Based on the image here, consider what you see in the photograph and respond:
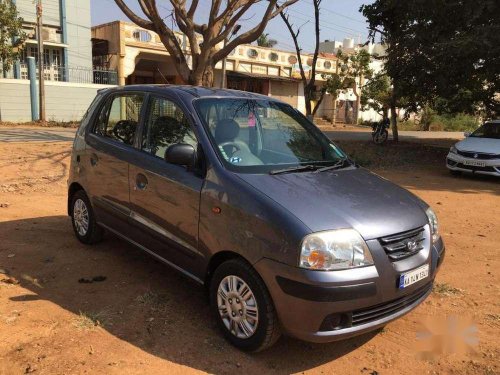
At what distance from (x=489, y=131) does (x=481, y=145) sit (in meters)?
1.23

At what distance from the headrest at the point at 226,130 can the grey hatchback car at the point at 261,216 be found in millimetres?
12

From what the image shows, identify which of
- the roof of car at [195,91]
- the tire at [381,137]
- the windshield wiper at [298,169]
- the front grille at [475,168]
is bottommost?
the front grille at [475,168]

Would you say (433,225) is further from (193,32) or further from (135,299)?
(193,32)

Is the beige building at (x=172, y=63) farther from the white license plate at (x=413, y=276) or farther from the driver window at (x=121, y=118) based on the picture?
the white license plate at (x=413, y=276)

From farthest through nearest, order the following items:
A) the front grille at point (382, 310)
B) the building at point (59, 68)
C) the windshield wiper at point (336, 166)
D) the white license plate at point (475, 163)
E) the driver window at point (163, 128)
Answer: the building at point (59, 68), the white license plate at point (475, 163), the driver window at point (163, 128), the windshield wiper at point (336, 166), the front grille at point (382, 310)

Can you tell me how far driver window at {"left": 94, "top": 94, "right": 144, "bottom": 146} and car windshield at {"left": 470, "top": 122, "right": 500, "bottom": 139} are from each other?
1009cm

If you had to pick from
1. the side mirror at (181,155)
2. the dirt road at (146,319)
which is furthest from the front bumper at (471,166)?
the side mirror at (181,155)

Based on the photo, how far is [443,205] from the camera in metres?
8.34

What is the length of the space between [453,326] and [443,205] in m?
4.92

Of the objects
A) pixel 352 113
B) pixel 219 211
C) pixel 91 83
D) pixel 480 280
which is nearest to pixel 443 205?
pixel 480 280

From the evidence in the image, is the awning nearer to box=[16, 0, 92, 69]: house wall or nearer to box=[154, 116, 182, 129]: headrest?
box=[16, 0, 92, 69]: house wall

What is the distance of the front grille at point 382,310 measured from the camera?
3023 mm

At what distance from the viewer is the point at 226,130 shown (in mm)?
3855

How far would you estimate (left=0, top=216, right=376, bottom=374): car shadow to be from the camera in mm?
3293
